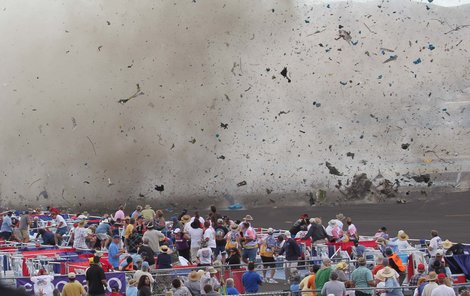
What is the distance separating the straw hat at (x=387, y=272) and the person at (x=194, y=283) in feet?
10.6

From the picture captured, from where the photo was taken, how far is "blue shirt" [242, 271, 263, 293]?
19406mm

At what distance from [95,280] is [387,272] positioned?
5.09 meters

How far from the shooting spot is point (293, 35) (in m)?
63.7

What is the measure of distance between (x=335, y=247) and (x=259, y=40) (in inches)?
1435

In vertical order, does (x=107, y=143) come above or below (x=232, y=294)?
above

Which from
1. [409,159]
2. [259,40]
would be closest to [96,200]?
[259,40]

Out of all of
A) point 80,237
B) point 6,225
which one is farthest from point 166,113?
point 80,237

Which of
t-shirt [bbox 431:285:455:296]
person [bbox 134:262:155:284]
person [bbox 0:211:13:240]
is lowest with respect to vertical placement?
t-shirt [bbox 431:285:455:296]

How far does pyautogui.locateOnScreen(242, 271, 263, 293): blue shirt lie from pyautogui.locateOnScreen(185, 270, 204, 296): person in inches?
38.6

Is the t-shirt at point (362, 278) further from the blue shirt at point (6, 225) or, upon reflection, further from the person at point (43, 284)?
the blue shirt at point (6, 225)

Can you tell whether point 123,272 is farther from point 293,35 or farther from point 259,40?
point 293,35

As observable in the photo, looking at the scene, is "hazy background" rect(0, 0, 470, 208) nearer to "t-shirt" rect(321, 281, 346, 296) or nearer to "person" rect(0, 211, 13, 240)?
"person" rect(0, 211, 13, 240)

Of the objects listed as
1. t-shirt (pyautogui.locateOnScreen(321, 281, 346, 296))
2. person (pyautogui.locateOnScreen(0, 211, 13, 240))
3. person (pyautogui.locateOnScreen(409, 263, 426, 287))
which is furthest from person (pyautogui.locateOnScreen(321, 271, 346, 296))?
person (pyautogui.locateOnScreen(0, 211, 13, 240))

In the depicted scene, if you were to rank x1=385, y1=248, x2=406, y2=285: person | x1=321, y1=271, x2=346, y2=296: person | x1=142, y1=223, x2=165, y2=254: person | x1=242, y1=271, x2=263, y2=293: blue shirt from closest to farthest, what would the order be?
x1=321, y1=271, x2=346, y2=296: person
x1=242, y1=271, x2=263, y2=293: blue shirt
x1=385, y1=248, x2=406, y2=285: person
x1=142, y1=223, x2=165, y2=254: person
